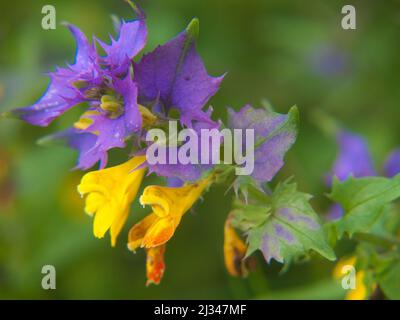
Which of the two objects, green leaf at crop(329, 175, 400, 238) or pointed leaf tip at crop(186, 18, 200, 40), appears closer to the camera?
pointed leaf tip at crop(186, 18, 200, 40)

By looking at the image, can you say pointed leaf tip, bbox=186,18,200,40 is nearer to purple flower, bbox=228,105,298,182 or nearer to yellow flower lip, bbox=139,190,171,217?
purple flower, bbox=228,105,298,182

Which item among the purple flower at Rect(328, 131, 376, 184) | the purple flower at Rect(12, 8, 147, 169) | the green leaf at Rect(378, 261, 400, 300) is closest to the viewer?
the purple flower at Rect(12, 8, 147, 169)

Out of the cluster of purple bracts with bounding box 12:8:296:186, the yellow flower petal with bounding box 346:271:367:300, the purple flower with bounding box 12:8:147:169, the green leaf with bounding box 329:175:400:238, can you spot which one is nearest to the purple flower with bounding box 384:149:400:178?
the yellow flower petal with bounding box 346:271:367:300

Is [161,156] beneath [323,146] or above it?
beneath

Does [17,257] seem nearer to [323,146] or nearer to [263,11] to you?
[323,146]

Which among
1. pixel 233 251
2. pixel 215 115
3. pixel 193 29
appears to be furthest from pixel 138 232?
pixel 215 115

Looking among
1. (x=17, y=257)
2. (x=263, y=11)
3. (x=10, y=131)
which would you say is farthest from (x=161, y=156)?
(x=263, y=11)

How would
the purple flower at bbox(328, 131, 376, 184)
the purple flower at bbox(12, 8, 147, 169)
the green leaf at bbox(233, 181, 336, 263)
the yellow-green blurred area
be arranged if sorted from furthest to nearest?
the yellow-green blurred area < the purple flower at bbox(328, 131, 376, 184) < the green leaf at bbox(233, 181, 336, 263) < the purple flower at bbox(12, 8, 147, 169)
